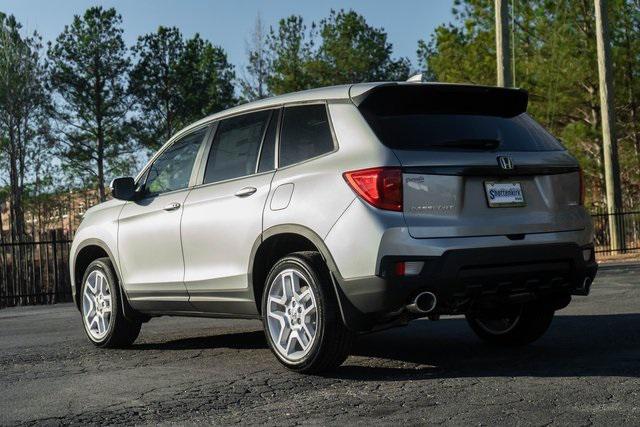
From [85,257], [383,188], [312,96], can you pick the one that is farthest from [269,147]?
[85,257]

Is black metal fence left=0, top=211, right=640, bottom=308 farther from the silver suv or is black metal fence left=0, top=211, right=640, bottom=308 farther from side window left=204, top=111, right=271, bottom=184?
side window left=204, top=111, right=271, bottom=184

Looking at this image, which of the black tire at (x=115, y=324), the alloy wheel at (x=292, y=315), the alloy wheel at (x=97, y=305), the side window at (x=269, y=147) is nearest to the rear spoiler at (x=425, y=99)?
the side window at (x=269, y=147)

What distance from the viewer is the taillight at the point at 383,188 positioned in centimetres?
544

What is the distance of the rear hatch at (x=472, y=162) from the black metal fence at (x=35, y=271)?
12.9 meters

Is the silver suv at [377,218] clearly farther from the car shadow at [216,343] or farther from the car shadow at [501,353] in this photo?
the car shadow at [216,343]

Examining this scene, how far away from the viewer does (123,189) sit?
25.5 feet

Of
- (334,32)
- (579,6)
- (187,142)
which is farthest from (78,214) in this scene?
(187,142)

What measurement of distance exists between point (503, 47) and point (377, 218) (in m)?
16.7

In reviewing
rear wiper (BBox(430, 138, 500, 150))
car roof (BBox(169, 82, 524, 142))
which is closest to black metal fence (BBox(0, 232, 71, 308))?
car roof (BBox(169, 82, 524, 142))

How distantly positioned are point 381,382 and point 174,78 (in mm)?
43517

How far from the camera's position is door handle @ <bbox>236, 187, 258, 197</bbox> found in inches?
250

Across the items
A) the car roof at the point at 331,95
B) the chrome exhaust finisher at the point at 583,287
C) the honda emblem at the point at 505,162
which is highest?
the car roof at the point at 331,95

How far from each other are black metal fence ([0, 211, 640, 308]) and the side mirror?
10.2 m

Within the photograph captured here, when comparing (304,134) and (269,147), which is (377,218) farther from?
(269,147)
